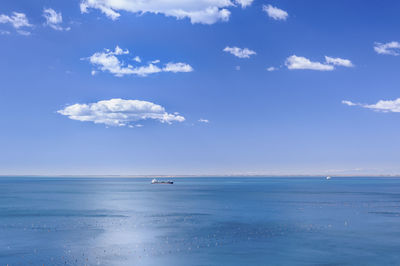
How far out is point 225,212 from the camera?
99.6 m

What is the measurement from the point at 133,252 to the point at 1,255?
16117 millimetres

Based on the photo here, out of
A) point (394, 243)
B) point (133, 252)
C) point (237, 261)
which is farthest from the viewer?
point (394, 243)

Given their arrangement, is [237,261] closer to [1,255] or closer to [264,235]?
[264,235]

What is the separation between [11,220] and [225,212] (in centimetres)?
4798

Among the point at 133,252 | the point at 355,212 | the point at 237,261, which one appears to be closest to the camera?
the point at 237,261

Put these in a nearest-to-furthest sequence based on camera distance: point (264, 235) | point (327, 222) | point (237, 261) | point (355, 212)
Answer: point (237, 261), point (264, 235), point (327, 222), point (355, 212)

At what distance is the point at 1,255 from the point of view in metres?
50.2

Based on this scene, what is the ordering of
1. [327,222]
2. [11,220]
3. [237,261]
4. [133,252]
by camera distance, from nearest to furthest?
[237,261] → [133,252] → [327,222] → [11,220]

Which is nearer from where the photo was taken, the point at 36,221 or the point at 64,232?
the point at 64,232

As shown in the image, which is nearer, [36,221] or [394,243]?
[394,243]

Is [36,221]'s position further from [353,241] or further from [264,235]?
[353,241]

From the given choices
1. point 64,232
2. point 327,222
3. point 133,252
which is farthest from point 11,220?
point 327,222

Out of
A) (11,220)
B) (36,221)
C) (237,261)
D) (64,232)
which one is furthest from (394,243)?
(11,220)

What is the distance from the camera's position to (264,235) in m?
64.2
